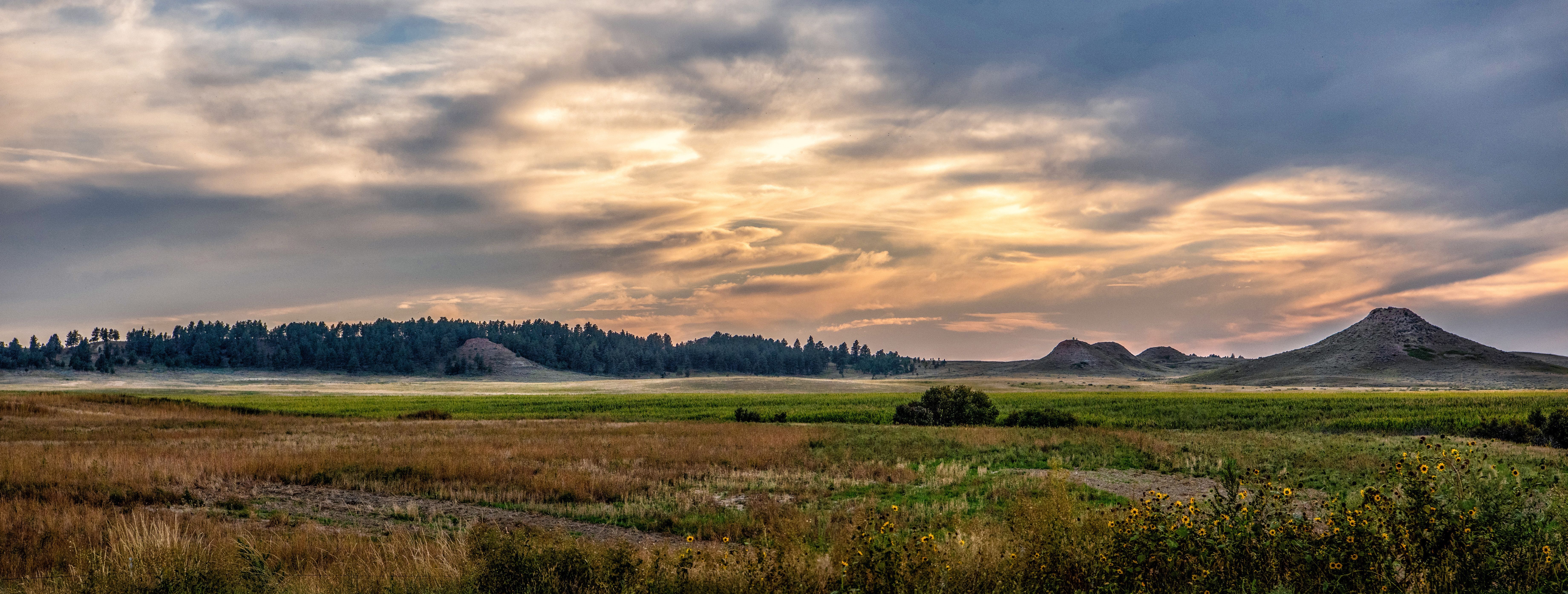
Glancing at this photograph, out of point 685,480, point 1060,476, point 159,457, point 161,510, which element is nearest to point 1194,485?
point 1060,476

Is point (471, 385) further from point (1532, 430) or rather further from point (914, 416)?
point (1532, 430)

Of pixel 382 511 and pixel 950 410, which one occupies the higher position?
pixel 950 410

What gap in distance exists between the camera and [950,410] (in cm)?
5225

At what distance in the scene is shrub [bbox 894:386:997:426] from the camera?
51.7m

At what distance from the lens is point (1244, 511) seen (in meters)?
9.12

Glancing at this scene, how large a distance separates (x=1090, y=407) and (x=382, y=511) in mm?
63079

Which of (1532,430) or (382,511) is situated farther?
(1532,430)

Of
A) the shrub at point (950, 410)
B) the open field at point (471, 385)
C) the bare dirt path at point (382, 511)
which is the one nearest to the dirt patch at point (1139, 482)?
the bare dirt path at point (382, 511)

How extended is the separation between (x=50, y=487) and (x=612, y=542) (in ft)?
47.0

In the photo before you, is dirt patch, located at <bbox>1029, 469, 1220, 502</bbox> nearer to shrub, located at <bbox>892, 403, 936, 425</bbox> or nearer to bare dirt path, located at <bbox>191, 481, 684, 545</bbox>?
bare dirt path, located at <bbox>191, 481, 684, 545</bbox>

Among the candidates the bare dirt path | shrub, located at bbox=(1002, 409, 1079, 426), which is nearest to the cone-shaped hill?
shrub, located at bbox=(1002, 409, 1079, 426)

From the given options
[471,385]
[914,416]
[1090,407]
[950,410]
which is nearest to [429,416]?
[914,416]

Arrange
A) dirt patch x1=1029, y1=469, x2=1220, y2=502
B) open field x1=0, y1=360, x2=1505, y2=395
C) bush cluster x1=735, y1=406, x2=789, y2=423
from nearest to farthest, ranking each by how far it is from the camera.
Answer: dirt patch x1=1029, y1=469, x2=1220, y2=502, bush cluster x1=735, y1=406, x2=789, y2=423, open field x1=0, y1=360, x2=1505, y2=395

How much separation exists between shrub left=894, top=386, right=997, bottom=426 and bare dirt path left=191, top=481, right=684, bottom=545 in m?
35.5
